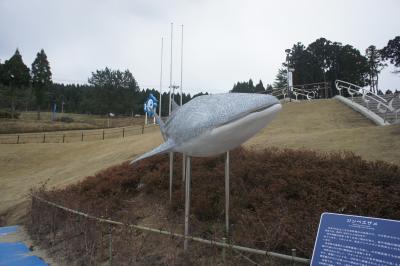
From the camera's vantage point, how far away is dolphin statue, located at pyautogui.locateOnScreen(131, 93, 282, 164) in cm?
484

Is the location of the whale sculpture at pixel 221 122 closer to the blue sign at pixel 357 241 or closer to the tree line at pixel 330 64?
the blue sign at pixel 357 241

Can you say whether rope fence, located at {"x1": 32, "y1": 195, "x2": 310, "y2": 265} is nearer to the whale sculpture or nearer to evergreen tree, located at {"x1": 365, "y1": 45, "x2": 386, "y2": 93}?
the whale sculpture

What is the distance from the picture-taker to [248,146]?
12531 mm

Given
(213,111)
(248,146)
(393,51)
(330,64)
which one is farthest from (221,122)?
(330,64)

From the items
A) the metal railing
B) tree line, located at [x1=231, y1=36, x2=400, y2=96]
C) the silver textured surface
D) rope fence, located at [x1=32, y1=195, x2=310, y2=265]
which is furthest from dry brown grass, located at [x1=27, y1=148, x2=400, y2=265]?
tree line, located at [x1=231, y1=36, x2=400, y2=96]

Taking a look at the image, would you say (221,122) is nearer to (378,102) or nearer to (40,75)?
(378,102)

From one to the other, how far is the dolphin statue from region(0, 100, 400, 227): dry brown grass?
15.4 ft

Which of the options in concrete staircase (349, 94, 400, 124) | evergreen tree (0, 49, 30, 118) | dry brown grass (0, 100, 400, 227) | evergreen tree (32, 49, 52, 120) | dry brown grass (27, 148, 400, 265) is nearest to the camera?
dry brown grass (27, 148, 400, 265)

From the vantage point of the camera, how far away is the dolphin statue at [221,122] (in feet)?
15.9

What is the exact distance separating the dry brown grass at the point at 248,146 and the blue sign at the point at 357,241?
202 inches

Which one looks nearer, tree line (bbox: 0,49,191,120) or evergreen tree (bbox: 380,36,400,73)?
evergreen tree (bbox: 380,36,400,73)

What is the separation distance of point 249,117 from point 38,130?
42.5m

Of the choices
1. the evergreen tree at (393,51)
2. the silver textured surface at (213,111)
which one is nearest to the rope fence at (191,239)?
the silver textured surface at (213,111)

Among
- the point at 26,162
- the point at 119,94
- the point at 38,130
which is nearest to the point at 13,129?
the point at 38,130
